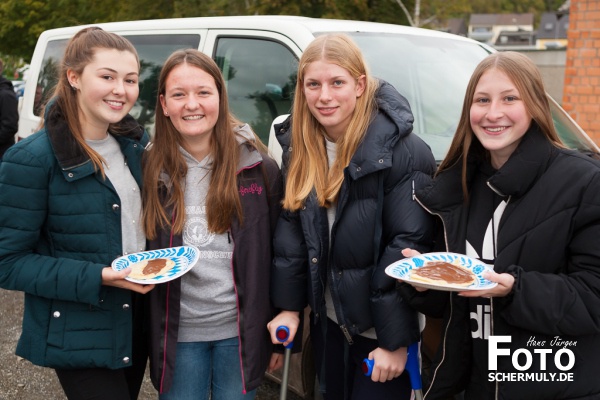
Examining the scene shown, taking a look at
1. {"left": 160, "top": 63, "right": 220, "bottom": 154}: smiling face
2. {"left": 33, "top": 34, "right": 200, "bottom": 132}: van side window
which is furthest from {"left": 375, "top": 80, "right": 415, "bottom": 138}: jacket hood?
{"left": 33, "top": 34, "right": 200, "bottom": 132}: van side window

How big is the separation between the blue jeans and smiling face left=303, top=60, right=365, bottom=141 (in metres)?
1.04

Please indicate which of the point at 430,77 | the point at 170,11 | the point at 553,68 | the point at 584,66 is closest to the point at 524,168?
the point at 430,77

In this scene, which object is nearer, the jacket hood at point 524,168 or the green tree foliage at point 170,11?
the jacket hood at point 524,168

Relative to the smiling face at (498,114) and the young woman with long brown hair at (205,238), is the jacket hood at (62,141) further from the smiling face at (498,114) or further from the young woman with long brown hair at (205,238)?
the smiling face at (498,114)

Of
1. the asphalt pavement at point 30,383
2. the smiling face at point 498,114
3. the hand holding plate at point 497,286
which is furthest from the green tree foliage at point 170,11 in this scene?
the hand holding plate at point 497,286

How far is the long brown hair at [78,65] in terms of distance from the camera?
110 inches

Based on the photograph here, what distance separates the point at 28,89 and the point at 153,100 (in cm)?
215

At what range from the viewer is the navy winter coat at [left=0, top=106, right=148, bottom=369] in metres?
2.66

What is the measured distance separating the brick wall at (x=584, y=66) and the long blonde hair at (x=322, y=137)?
5823mm

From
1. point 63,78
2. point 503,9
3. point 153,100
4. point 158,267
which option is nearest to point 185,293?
point 158,267

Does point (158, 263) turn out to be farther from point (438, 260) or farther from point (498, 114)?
point (498, 114)

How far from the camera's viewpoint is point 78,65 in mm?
2824

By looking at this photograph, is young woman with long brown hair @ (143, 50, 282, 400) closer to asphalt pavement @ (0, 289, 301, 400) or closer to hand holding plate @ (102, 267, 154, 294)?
hand holding plate @ (102, 267, 154, 294)

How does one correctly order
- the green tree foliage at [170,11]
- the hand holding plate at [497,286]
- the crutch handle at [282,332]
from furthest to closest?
the green tree foliage at [170,11] → the crutch handle at [282,332] → the hand holding plate at [497,286]
